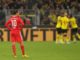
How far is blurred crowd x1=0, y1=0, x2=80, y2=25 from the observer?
29531 mm

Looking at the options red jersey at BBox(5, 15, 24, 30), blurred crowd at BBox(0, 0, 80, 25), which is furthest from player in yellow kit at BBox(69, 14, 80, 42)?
red jersey at BBox(5, 15, 24, 30)

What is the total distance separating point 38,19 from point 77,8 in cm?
411

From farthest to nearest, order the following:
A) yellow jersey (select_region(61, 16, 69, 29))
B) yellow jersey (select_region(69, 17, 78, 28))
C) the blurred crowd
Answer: the blurred crowd, yellow jersey (select_region(69, 17, 78, 28)), yellow jersey (select_region(61, 16, 69, 29))

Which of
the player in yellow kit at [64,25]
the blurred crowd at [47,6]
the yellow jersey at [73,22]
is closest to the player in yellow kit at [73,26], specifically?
the yellow jersey at [73,22]

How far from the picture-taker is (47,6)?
32406 mm

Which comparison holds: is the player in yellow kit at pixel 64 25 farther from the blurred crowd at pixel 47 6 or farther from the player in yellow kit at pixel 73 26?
the blurred crowd at pixel 47 6

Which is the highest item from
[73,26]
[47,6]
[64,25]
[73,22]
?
[47,6]

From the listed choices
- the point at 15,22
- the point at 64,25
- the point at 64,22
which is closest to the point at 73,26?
the point at 64,25

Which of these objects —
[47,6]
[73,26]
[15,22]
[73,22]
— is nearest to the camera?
[15,22]

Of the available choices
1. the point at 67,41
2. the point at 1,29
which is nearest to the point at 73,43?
the point at 67,41

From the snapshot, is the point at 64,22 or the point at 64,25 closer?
the point at 64,22

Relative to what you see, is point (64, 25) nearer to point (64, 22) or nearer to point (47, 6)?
point (64, 22)

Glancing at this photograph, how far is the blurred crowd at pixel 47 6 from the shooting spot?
29531 mm

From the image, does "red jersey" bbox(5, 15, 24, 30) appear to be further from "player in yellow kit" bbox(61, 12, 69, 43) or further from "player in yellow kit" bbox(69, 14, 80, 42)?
"player in yellow kit" bbox(69, 14, 80, 42)
